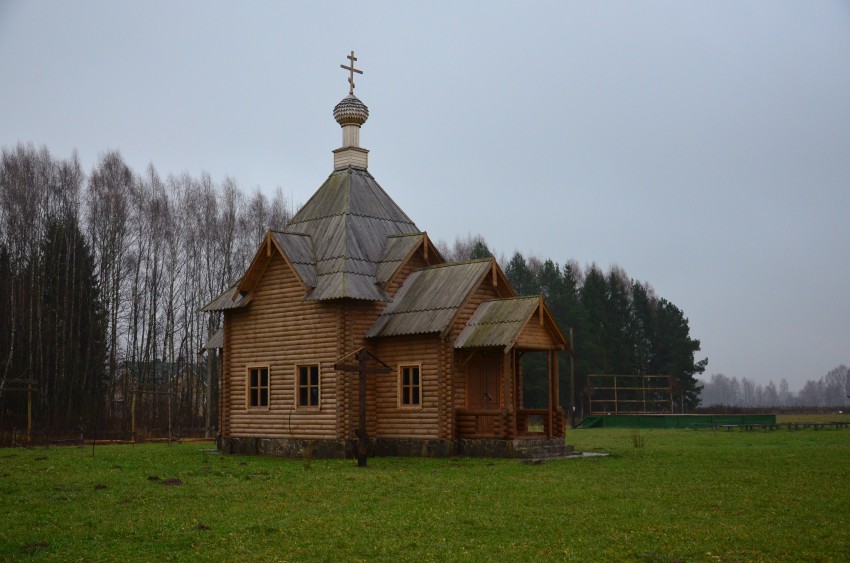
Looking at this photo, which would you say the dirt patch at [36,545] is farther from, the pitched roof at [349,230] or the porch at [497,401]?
the porch at [497,401]

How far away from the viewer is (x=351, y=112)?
3191 cm

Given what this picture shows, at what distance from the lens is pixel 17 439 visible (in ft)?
115

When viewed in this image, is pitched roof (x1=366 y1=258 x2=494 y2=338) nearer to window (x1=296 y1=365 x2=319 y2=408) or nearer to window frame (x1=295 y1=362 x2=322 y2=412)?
window frame (x1=295 y1=362 x2=322 y2=412)

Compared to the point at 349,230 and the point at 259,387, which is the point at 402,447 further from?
the point at 349,230

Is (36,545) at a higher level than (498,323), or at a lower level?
lower

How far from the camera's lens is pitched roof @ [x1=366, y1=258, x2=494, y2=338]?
2616cm

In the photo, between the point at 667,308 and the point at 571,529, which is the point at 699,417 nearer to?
the point at 667,308

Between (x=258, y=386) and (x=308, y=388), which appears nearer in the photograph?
(x=308, y=388)

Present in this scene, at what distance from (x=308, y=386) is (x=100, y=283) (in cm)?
2445

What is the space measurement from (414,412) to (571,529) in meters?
13.8

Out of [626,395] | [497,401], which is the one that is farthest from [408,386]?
[626,395]

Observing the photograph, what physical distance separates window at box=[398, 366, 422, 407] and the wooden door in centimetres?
173

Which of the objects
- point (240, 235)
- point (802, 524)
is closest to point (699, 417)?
point (240, 235)

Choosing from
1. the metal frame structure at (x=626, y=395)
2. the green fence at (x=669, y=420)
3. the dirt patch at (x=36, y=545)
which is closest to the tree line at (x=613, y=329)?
the metal frame structure at (x=626, y=395)
